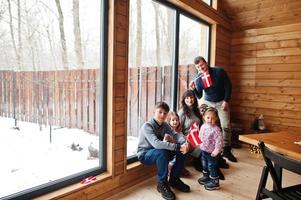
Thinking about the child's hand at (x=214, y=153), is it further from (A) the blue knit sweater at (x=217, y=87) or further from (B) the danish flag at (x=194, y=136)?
(A) the blue knit sweater at (x=217, y=87)

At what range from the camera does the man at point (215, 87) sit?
3.13 m

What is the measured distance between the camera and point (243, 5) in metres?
3.91

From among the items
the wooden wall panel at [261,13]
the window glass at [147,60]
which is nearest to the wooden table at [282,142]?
the window glass at [147,60]

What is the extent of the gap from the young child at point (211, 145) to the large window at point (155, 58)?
0.73 metres

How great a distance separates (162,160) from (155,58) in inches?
50.8

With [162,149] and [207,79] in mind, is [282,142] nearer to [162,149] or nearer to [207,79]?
[162,149]

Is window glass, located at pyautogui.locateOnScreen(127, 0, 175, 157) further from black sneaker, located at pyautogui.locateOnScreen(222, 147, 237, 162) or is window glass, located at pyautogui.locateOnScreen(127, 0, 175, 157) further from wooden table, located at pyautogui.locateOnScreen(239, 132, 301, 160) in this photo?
wooden table, located at pyautogui.locateOnScreen(239, 132, 301, 160)

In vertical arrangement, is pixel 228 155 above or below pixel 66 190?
below

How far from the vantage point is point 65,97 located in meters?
2.03

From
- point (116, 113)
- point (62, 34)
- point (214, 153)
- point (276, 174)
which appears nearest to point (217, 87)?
point (214, 153)

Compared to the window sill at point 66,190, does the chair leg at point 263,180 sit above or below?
above

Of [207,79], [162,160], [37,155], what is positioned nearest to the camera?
[37,155]

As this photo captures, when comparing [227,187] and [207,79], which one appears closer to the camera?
[227,187]

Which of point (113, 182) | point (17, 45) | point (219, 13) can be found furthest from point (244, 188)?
point (219, 13)
